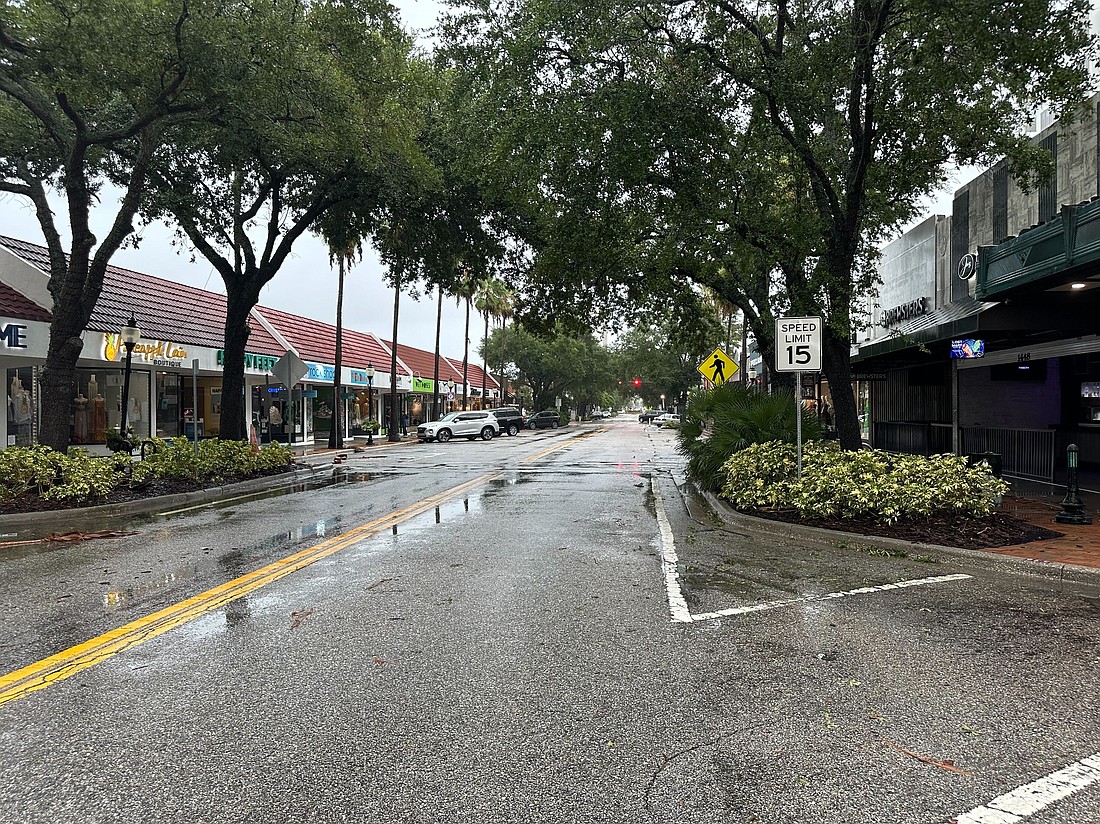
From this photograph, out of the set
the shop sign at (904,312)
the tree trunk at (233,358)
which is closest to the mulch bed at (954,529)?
the shop sign at (904,312)

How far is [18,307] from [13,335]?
135 cm

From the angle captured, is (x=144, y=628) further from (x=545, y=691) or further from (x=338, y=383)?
(x=338, y=383)

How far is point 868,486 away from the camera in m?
10.3

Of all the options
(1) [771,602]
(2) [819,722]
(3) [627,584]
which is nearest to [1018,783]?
(2) [819,722]

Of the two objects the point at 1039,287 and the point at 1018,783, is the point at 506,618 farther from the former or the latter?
the point at 1039,287

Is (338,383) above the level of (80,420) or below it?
above

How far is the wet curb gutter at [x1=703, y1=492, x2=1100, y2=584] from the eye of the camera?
774 cm

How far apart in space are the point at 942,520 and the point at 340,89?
38.7 ft

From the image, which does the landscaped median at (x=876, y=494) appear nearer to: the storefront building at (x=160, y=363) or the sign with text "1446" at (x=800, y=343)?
the sign with text "1446" at (x=800, y=343)

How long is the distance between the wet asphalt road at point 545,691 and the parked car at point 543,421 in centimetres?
A: 5266

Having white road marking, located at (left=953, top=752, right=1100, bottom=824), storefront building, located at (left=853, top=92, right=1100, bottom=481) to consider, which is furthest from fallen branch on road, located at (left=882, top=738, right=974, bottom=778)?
storefront building, located at (left=853, top=92, right=1100, bottom=481)

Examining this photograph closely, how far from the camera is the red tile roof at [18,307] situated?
1865 centimetres

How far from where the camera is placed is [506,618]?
605 centimetres

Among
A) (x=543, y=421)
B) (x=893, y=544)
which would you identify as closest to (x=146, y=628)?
(x=893, y=544)
